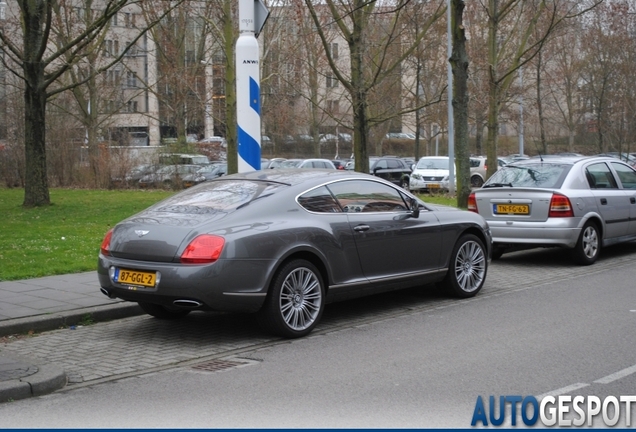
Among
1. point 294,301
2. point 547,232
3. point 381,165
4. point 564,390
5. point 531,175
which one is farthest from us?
point 381,165

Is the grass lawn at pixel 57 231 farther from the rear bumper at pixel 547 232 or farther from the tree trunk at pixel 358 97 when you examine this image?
the rear bumper at pixel 547 232

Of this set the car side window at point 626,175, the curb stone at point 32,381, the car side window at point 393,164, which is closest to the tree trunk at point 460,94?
the car side window at point 626,175

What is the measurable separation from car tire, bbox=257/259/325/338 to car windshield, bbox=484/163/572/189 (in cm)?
576

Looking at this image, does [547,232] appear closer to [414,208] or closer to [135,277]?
[414,208]

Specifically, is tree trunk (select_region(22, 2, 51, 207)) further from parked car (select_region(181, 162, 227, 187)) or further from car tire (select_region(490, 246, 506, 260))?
car tire (select_region(490, 246, 506, 260))

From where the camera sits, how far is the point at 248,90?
40.8 feet

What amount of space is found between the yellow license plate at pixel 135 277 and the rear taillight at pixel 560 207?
6.86 metres

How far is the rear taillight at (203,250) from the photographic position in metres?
7.49

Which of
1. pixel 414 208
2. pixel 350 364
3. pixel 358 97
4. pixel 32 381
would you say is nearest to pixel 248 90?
pixel 414 208

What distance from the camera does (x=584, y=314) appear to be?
8969mm

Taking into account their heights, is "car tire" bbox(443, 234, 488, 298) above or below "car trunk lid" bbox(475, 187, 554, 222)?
below

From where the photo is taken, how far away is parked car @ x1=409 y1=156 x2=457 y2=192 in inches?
1336

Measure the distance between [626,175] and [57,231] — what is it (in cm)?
1044

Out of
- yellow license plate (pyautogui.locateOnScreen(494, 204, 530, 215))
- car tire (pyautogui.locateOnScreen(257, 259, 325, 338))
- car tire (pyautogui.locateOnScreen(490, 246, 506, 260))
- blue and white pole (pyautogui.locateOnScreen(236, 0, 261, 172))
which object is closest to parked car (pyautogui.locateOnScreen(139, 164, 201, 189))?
blue and white pole (pyautogui.locateOnScreen(236, 0, 261, 172))
